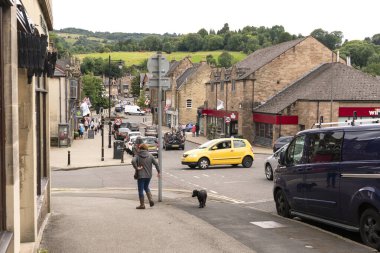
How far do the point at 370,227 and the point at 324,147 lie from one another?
2.12 metres

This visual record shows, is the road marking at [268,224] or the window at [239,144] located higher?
the window at [239,144]

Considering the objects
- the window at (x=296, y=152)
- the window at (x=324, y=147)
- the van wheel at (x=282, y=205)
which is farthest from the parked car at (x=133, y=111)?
the window at (x=324, y=147)

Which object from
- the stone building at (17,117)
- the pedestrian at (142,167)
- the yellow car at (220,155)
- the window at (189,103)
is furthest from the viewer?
the window at (189,103)

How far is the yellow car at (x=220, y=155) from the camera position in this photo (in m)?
28.5

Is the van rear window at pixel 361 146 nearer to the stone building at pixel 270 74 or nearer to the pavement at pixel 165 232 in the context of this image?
the pavement at pixel 165 232

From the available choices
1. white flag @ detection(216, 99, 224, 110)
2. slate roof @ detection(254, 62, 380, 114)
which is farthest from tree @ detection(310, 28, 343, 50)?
slate roof @ detection(254, 62, 380, 114)

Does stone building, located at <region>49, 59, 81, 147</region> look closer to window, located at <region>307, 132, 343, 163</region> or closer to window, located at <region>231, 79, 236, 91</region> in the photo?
window, located at <region>231, 79, 236, 91</region>

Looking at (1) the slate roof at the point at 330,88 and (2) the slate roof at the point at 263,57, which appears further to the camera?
(2) the slate roof at the point at 263,57

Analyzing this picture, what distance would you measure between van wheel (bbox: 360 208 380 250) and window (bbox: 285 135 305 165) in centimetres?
267

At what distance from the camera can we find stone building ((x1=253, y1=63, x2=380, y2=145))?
41.7 meters

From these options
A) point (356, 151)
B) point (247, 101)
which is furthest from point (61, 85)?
point (356, 151)

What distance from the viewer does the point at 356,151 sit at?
31.3ft

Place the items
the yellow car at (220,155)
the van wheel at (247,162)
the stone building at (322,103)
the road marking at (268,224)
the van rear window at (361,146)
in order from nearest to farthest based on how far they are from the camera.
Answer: the van rear window at (361,146)
the road marking at (268,224)
the yellow car at (220,155)
the van wheel at (247,162)
the stone building at (322,103)

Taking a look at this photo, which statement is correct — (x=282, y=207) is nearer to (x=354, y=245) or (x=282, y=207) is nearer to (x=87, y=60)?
(x=354, y=245)
